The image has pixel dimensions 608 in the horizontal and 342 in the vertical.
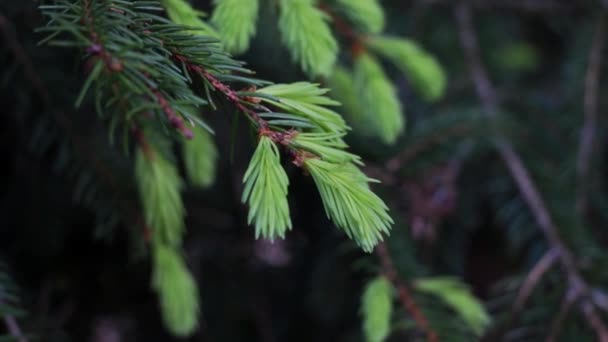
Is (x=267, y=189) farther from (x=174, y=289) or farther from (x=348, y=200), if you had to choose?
(x=174, y=289)

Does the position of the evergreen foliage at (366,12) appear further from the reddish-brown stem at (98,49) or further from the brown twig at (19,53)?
the brown twig at (19,53)

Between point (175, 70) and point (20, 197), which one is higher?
Answer: point (175, 70)

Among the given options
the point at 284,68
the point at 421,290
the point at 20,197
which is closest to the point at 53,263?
the point at 20,197

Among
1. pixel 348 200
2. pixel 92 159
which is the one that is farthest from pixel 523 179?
pixel 92 159

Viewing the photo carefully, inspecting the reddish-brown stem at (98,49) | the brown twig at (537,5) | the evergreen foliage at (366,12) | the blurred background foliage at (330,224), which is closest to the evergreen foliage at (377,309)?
the blurred background foliage at (330,224)

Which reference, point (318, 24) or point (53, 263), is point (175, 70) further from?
point (53, 263)

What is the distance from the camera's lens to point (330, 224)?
46.8 inches

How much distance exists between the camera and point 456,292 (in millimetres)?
935

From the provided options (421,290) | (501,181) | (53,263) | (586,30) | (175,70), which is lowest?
(53,263)

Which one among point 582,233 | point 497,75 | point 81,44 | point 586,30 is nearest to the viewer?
point 81,44

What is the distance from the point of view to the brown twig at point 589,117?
4.46 feet

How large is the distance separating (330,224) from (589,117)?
739 millimetres

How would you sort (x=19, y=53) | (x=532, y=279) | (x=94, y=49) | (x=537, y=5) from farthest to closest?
(x=537, y=5) < (x=532, y=279) < (x=19, y=53) < (x=94, y=49)

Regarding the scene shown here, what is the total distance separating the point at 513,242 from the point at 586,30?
0.72 meters
